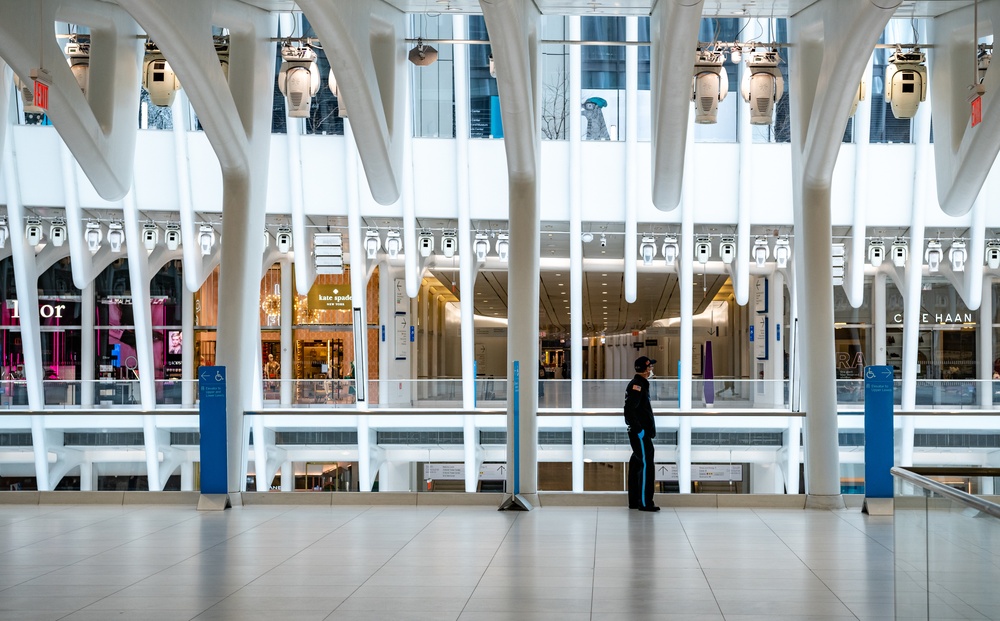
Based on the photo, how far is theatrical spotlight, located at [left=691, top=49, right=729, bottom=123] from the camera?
39.4 ft

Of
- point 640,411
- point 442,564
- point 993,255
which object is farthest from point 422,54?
point 993,255

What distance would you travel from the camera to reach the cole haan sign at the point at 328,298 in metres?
25.7

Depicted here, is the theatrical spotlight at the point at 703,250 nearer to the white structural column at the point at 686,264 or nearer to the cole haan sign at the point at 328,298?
the white structural column at the point at 686,264

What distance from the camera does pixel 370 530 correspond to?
1004 centimetres

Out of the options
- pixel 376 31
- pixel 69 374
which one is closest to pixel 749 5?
pixel 376 31

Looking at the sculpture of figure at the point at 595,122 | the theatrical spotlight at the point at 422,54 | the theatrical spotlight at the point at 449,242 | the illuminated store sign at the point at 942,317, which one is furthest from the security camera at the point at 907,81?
the illuminated store sign at the point at 942,317

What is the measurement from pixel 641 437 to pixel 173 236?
13976 mm

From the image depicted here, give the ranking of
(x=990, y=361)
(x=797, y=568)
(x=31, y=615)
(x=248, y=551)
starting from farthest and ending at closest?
(x=990, y=361), (x=248, y=551), (x=797, y=568), (x=31, y=615)

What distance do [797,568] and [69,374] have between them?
22.9 m

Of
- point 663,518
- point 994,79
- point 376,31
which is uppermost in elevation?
point 376,31

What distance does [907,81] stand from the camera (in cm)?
1171

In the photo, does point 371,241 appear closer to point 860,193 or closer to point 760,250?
point 760,250

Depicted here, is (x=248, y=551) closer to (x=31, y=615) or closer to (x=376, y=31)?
(x=31, y=615)

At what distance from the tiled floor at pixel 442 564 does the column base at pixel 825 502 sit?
0.35 m
